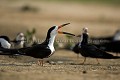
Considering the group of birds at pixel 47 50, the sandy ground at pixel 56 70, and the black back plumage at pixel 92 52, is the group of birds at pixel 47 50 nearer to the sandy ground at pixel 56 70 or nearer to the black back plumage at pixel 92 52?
the black back plumage at pixel 92 52

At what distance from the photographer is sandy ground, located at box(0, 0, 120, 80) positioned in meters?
13.0

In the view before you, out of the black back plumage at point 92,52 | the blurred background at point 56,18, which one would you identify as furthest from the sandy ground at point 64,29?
the black back plumage at point 92,52

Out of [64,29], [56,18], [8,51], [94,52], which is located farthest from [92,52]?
[56,18]

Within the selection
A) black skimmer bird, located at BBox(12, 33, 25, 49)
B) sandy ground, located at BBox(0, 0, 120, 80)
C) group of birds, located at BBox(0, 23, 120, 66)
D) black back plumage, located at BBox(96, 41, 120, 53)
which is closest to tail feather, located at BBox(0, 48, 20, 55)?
group of birds, located at BBox(0, 23, 120, 66)

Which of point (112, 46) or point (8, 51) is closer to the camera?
point (8, 51)

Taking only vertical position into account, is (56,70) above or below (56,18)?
below

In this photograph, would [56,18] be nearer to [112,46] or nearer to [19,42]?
[112,46]

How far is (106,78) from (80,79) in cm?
66

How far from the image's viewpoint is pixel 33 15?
36.3 m

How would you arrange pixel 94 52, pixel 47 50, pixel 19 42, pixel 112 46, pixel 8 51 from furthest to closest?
pixel 112 46 → pixel 19 42 → pixel 94 52 → pixel 8 51 → pixel 47 50

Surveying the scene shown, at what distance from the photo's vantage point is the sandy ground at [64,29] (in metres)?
13.0

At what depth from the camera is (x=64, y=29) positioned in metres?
29.5

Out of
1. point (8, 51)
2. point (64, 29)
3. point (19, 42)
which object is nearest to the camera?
point (8, 51)

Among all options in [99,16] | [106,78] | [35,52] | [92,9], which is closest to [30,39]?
[35,52]
